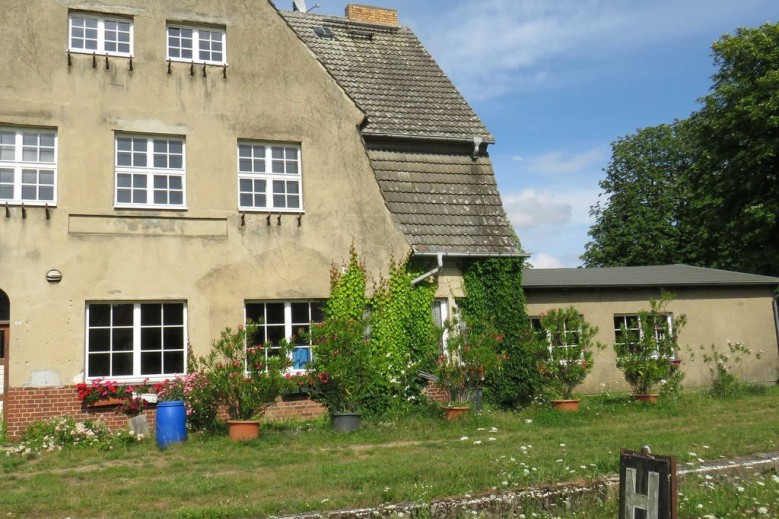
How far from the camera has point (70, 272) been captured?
1416cm

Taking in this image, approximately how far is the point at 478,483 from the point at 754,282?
1635 cm

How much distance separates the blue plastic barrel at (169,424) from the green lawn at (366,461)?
0.30 m

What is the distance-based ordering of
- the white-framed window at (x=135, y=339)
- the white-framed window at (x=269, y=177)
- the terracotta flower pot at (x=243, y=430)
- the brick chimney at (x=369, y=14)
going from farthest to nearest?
the brick chimney at (x=369, y=14)
the white-framed window at (x=269, y=177)
the white-framed window at (x=135, y=339)
the terracotta flower pot at (x=243, y=430)

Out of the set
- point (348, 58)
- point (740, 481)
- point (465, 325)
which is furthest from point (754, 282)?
point (740, 481)

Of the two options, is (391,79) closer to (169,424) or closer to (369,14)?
(369,14)

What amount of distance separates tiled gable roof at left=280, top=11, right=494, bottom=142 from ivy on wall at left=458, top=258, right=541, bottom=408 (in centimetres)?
333

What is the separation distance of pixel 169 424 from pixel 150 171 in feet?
17.5

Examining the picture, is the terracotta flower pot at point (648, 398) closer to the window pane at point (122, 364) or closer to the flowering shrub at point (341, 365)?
the flowering shrub at point (341, 365)

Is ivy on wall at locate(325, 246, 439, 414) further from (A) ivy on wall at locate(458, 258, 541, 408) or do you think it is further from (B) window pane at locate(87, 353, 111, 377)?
(B) window pane at locate(87, 353, 111, 377)

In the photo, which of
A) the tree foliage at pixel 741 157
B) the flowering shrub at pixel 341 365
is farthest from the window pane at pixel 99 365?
the tree foliage at pixel 741 157

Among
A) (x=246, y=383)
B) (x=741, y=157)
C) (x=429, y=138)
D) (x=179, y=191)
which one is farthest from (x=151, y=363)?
(x=741, y=157)

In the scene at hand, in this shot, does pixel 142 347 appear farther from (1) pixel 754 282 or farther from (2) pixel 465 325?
(1) pixel 754 282

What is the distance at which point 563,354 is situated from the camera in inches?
618

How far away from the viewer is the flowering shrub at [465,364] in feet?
48.4
